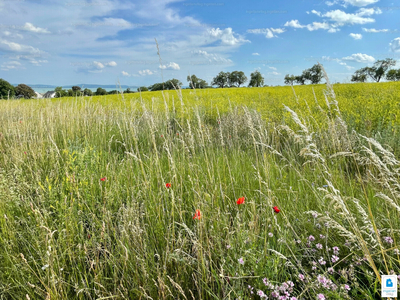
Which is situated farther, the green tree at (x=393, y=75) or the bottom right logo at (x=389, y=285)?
the green tree at (x=393, y=75)

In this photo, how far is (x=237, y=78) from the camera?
78.4 m

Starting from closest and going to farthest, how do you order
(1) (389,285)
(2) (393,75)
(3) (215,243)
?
(1) (389,285) < (3) (215,243) < (2) (393,75)

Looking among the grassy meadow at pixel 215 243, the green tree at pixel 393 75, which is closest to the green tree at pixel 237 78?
the green tree at pixel 393 75

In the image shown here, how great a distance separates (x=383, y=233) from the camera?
181 centimetres

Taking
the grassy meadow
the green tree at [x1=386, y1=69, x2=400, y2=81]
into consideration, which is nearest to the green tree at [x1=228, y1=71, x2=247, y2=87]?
the green tree at [x1=386, y1=69, x2=400, y2=81]

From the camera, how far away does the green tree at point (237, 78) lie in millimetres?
76000

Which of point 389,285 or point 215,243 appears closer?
point 389,285

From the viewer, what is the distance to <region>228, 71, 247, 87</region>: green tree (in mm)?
76000

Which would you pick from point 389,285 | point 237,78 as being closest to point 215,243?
point 389,285

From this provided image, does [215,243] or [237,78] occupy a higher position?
[237,78]

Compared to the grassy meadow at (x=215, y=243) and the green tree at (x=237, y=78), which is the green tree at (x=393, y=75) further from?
the grassy meadow at (x=215, y=243)

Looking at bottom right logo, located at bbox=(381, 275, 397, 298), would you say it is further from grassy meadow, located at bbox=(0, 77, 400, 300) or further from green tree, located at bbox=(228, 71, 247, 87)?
green tree, located at bbox=(228, 71, 247, 87)

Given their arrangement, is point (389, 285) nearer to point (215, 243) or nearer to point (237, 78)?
point (215, 243)

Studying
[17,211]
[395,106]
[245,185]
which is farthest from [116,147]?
[395,106]
